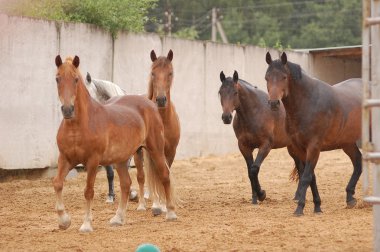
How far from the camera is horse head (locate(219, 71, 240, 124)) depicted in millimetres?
10928

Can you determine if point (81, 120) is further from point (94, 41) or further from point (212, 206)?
point (94, 41)

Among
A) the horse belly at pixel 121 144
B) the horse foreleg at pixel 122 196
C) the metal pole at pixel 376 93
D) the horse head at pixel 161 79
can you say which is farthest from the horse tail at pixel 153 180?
the metal pole at pixel 376 93

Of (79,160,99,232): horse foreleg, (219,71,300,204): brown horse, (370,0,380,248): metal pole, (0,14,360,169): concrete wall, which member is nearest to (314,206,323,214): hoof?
(219,71,300,204): brown horse

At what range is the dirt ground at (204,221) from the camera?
7098 mm

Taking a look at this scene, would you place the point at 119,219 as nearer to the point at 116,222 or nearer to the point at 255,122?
the point at 116,222

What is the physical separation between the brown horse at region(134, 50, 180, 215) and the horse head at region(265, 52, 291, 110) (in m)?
1.30

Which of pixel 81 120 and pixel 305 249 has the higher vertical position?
pixel 81 120

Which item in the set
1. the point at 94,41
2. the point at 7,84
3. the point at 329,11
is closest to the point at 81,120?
the point at 7,84

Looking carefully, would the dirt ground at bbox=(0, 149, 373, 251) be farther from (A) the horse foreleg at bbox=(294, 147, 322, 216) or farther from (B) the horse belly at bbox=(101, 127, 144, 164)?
(B) the horse belly at bbox=(101, 127, 144, 164)

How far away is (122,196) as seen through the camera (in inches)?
350

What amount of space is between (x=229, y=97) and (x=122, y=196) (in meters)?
2.80

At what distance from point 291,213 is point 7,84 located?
6.86 metres

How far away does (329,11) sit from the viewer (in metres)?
45.8

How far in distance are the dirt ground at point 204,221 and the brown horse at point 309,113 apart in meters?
0.72
